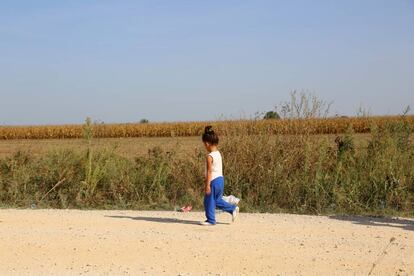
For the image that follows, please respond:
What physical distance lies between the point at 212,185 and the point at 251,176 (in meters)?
3.06

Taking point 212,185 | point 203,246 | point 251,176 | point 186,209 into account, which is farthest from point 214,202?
point 251,176

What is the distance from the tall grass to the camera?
36.3ft

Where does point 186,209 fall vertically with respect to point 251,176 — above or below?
below

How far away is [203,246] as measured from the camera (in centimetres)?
733

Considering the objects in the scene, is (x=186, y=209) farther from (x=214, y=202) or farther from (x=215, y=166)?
(x=215, y=166)

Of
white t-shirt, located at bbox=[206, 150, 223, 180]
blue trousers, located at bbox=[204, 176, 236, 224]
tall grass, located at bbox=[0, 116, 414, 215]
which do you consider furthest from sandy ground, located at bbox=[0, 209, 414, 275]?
tall grass, located at bbox=[0, 116, 414, 215]

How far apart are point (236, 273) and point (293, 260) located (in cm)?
79

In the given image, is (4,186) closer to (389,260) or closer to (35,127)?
(389,260)

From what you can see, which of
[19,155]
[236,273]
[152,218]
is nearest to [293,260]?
[236,273]

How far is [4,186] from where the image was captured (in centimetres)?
1238

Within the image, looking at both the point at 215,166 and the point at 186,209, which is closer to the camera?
the point at 215,166

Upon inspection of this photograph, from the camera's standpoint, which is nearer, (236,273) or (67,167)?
(236,273)

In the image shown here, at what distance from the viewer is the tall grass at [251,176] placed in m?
11.1

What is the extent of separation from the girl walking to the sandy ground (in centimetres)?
22
